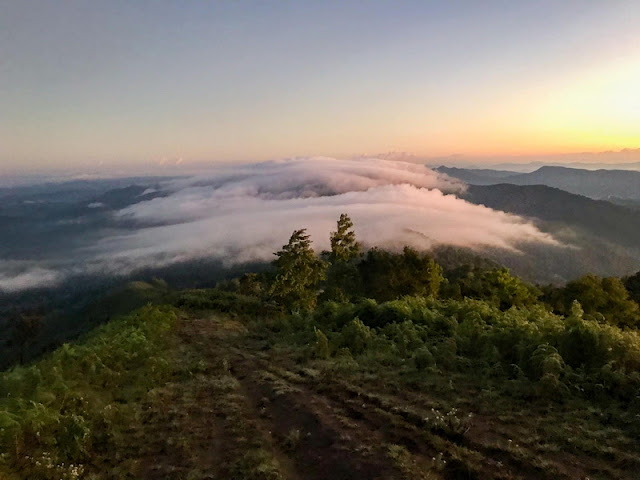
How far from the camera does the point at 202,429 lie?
11586 millimetres

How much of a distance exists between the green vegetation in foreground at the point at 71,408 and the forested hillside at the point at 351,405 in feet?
0.15

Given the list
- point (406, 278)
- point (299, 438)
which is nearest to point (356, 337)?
point (299, 438)

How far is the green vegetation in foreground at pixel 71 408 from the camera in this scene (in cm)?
933

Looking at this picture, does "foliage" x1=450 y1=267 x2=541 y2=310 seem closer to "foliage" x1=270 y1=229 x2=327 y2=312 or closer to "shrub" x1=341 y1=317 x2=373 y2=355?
"foliage" x1=270 y1=229 x2=327 y2=312

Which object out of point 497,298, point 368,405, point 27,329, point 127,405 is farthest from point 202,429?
point 27,329

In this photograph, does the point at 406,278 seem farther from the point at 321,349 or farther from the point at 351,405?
the point at 351,405

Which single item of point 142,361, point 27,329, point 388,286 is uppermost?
point 142,361

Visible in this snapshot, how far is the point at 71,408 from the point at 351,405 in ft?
27.3

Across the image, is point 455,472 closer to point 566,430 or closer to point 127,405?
point 566,430

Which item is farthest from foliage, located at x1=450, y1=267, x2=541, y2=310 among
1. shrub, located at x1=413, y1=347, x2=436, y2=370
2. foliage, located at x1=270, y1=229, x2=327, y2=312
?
shrub, located at x1=413, y1=347, x2=436, y2=370

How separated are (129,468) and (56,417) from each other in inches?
111

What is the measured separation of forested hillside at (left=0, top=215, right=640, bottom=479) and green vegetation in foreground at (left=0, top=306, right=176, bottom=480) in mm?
47

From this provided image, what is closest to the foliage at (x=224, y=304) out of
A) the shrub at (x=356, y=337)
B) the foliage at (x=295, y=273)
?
the foliage at (x=295, y=273)

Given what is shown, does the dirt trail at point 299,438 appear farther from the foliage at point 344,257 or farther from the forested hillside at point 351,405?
the foliage at point 344,257
